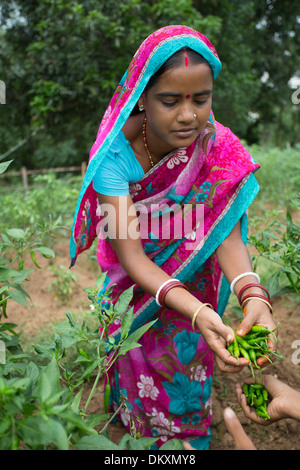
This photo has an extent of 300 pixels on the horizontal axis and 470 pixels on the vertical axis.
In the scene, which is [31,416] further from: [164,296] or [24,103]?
[24,103]

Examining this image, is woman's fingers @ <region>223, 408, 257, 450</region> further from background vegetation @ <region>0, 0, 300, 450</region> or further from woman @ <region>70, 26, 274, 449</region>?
woman @ <region>70, 26, 274, 449</region>

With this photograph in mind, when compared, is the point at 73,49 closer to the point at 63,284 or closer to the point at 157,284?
the point at 63,284

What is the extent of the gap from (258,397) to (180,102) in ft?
3.59

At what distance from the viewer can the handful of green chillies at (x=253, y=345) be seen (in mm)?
1390

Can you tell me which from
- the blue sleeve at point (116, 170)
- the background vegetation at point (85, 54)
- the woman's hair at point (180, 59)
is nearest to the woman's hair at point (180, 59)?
the woman's hair at point (180, 59)

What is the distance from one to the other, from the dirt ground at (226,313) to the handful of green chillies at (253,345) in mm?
857

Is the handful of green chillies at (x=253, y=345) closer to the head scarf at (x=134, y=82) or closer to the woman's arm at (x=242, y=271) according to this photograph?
the woman's arm at (x=242, y=271)

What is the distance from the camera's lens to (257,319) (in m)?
1.49

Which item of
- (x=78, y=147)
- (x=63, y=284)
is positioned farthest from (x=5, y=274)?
(x=78, y=147)

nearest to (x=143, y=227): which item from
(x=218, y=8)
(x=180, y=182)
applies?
(x=180, y=182)

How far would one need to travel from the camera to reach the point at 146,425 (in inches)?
80.9

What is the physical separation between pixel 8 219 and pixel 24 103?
768 cm

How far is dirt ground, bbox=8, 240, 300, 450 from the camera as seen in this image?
207 cm
